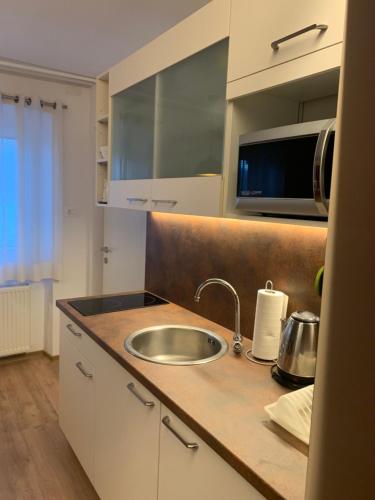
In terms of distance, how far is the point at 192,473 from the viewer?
112 centimetres

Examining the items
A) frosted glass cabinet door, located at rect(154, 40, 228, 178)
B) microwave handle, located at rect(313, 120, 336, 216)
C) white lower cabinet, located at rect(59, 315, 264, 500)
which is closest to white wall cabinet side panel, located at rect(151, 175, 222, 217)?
frosted glass cabinet door, located at rect(154, 40, 228, 178)

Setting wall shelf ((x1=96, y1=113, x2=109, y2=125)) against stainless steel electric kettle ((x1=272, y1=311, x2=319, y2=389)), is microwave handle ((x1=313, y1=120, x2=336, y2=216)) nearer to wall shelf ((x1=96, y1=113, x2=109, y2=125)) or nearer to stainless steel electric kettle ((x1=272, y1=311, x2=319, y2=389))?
stainless steel electric kettle ((x1=272, y1=311, x2=319, y2=389))

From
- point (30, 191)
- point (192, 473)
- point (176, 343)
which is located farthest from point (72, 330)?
point (30, 191)

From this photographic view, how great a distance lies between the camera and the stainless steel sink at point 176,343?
5.94ft

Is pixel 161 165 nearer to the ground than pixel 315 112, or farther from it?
nearer to the ground

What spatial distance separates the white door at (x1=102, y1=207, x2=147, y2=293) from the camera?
9.34ft

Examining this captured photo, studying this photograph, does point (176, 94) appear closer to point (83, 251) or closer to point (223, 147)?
point (223, 147)

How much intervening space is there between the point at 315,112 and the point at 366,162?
114 cm

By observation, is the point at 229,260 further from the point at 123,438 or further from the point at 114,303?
the point at 123,438

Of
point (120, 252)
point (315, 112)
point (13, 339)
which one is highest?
point (315, 112)

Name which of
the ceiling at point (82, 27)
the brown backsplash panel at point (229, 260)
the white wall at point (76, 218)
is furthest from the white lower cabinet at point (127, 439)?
the ceiling at point (82, 27)

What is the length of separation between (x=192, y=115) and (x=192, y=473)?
1.38m

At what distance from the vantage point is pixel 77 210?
3586 mm

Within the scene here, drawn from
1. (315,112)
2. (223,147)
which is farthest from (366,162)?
(315,112)
